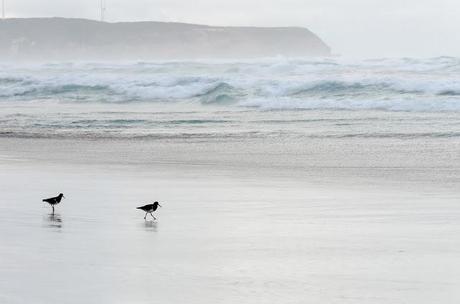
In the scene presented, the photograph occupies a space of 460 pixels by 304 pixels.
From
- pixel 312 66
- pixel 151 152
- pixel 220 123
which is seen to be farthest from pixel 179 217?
pixel 312 66

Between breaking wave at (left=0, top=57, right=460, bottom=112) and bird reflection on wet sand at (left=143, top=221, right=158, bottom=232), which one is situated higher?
breaking wave at (left=0, top=57, right=460, bottom=112)

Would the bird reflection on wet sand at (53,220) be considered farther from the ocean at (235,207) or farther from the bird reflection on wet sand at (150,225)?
the bird reflection on wet sand at (150,225)

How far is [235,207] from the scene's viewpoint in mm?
9789

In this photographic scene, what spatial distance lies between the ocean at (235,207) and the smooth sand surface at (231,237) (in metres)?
0.02

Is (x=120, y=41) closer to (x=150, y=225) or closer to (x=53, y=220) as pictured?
(x=53, y=220)

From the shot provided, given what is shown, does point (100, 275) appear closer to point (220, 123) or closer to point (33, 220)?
point (33, 220)

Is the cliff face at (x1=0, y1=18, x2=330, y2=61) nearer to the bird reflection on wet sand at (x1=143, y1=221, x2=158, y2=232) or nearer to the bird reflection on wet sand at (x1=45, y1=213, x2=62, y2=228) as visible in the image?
the bird reflection on wet sand at (x1=45, y1=213, x2=62, y2=228)

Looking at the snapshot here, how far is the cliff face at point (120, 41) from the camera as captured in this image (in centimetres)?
14062

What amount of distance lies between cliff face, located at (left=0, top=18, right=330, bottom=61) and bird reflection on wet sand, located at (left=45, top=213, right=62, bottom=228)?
428ft

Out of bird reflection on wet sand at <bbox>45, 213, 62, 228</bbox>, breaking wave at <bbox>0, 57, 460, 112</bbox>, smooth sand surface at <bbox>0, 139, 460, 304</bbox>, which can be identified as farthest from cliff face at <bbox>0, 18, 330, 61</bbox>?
bird reflection on wet sand at <bbox>45, 213, 62, 228</bbox>

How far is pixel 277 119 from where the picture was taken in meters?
22.8

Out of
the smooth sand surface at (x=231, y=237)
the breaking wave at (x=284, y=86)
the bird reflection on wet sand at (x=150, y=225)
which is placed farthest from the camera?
the breaking wave at (x=284, y=86)

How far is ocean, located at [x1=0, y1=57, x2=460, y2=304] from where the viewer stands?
250 inches

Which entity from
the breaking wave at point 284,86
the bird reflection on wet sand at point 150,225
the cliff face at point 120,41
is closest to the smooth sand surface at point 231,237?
the bird reflection on wet sand at point 150,225
